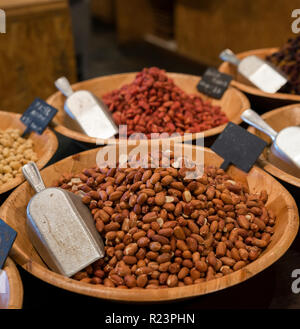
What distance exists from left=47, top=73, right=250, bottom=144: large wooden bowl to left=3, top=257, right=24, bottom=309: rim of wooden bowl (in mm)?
503

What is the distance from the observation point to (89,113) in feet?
4.55

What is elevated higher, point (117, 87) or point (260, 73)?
point (260, 73)

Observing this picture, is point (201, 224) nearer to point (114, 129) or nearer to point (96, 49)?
point (114, 129)

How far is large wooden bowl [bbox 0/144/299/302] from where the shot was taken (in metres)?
0.65

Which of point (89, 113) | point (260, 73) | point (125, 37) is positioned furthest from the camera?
point (125, 37)

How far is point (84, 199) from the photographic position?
0.90m

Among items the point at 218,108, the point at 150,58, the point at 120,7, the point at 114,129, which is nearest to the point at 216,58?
the point at 150,58

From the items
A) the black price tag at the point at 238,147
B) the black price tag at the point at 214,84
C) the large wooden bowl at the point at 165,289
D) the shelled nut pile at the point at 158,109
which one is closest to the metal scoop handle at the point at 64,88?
the shelled nut pile at the point at 158,109

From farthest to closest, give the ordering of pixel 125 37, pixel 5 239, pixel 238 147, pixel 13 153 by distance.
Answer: pixel 125 37 < pixel 13 153 < pixel 238 147 < pixel 5 239

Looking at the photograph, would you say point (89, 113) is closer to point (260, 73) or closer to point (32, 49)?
point (260, 73)

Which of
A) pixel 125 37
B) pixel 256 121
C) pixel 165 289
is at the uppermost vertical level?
pixel 256 121

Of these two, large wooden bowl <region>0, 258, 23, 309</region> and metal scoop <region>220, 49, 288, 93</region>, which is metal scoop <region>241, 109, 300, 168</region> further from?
large wooden bowl <region>0, 258, 23, 309</region>

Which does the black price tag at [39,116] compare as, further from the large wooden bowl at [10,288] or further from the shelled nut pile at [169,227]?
the large wooden bowl at [10,288]

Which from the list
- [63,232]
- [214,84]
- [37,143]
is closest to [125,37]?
[214,84]
